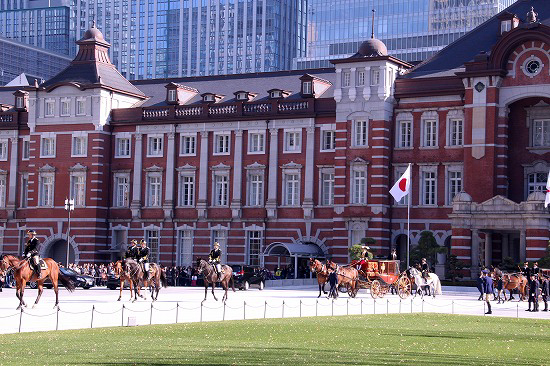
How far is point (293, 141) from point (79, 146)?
16.3 meters

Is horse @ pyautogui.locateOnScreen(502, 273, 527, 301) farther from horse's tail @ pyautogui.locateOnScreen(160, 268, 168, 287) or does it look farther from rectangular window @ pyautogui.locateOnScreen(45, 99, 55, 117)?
rectangular window @ pyautogui.locateOnScreen(45, 99, 55, 117)

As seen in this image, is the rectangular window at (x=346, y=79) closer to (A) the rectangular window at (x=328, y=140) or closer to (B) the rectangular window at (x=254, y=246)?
(A) the rectangular window at (x=328, y=140)

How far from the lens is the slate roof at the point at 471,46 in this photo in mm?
71875

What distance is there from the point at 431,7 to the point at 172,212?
74019 millimetres

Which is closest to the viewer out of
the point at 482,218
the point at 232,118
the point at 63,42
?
the point at 482,218

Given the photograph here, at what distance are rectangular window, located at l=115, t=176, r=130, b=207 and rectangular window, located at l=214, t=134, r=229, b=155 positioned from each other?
7292mm

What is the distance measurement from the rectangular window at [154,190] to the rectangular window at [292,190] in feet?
32.6

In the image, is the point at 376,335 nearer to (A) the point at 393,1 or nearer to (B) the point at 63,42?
(A) the point at 393,1

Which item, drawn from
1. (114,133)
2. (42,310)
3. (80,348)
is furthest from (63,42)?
(80,348)

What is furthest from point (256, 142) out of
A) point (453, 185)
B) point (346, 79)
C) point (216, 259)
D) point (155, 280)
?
point (155, 280)

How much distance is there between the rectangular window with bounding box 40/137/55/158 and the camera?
8325cm

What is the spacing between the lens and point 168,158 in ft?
265

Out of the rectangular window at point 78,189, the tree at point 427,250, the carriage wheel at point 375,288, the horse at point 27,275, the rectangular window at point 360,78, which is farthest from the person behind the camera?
the rectangular window at point 78,189

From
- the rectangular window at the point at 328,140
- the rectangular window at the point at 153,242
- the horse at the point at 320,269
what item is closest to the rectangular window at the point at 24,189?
the rectangular window at the point at 153,242
